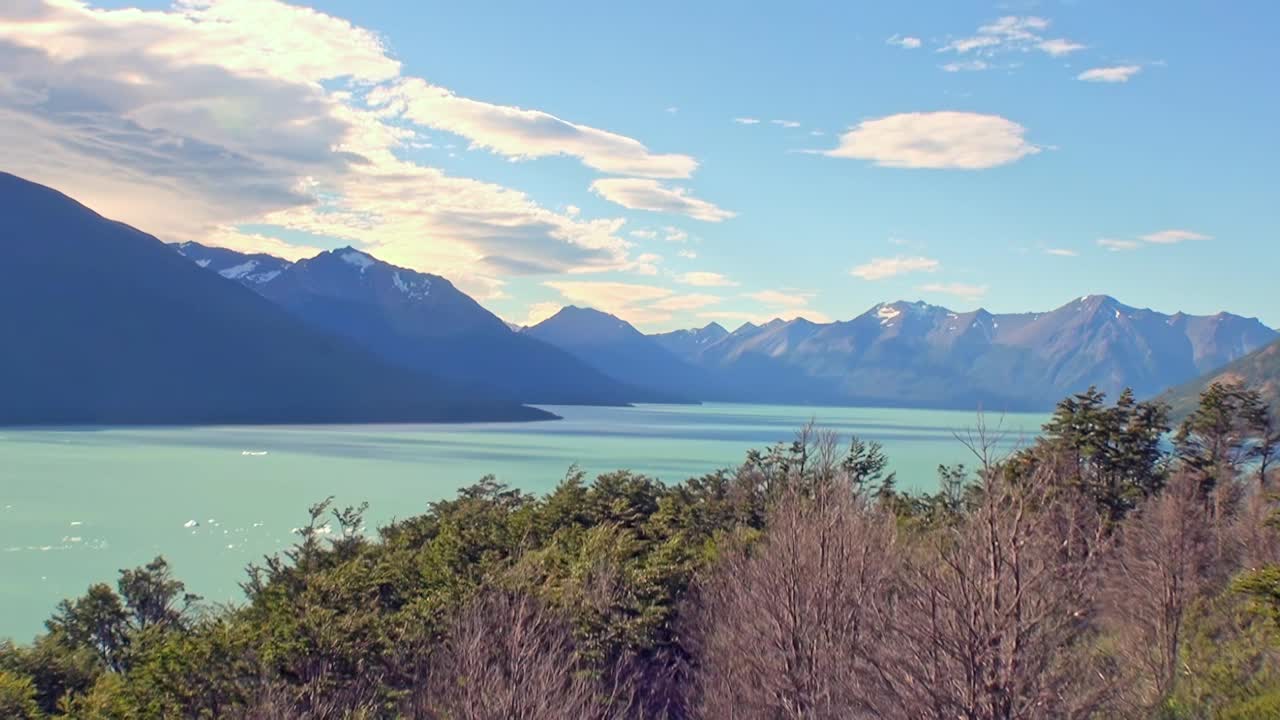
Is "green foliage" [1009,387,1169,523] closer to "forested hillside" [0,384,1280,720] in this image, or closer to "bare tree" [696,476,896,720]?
"forested hillside" [0,384,1280,720]

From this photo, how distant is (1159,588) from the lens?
1136 inches

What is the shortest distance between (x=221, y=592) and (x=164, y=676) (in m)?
50.9

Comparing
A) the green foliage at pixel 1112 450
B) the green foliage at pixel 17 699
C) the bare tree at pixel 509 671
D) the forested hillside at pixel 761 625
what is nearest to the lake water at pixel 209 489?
the green foliage at pixel 1112 450

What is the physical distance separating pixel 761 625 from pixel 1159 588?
37.3ft

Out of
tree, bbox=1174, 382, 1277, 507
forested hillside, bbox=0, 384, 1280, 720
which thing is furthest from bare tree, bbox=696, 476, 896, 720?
tree, bbox=1174, 382, 1277, 507

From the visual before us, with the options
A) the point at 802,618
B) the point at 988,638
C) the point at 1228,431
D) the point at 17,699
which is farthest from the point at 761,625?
the point at 1228,431

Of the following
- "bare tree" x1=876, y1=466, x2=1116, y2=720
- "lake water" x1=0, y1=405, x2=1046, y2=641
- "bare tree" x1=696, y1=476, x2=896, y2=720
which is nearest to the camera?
"bare tree" x1=876, y1=466, x2=1116, y2=720

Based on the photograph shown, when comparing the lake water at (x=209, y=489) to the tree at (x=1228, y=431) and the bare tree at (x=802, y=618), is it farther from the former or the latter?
the tree at (x=1228, y=431)

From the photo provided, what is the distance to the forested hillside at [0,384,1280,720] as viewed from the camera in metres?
16.8

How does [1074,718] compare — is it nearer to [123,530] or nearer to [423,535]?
[423,535]

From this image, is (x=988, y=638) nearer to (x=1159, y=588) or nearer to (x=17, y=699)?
(x=1159, y=588)

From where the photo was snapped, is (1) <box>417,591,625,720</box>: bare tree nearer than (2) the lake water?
Yes

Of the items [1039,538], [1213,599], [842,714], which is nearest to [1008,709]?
[1039,538]

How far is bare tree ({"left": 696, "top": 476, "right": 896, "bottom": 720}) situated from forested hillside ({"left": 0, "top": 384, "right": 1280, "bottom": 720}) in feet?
0.29
